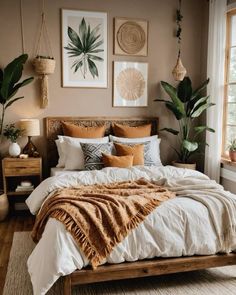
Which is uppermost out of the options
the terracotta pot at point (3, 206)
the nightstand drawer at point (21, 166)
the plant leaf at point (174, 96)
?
the plant leaf at point (174, 96)

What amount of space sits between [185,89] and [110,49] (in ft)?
4.01

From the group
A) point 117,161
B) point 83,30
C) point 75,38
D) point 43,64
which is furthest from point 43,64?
point 117,161

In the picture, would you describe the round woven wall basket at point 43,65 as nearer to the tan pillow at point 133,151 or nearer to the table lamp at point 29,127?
the table lamp at point 29,127

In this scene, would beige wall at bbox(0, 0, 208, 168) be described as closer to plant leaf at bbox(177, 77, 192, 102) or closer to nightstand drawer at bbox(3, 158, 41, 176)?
plant leaf at bbox(177, 77, 192, 102)

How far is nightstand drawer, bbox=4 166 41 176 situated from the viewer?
416 centimetres

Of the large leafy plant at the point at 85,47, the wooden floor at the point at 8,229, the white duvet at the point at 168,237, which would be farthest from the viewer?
the large leafy plant at the point at 85,47

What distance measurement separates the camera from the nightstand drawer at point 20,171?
4.16m

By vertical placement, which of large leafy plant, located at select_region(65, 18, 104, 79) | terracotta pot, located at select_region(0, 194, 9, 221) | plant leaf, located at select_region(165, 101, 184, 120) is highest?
large leafy plant, located at select_region(65, 18, 104, 79)

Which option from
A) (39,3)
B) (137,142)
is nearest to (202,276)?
(137,142)

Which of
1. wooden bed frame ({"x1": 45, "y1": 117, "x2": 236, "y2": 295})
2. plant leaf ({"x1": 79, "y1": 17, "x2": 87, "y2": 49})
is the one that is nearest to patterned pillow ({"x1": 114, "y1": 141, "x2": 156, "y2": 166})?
plant leaf ({"x1": 79, "y1": 17, "x2": 87, "y2": 49})

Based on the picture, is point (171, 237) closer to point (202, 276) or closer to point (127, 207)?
point (127, 207)

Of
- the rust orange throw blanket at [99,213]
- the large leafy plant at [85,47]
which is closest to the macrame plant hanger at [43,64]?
the large leafy plant at [85,47]

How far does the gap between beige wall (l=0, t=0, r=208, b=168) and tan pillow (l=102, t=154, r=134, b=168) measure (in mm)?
1042

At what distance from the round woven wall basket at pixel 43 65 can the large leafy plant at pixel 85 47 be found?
13.3 inches
